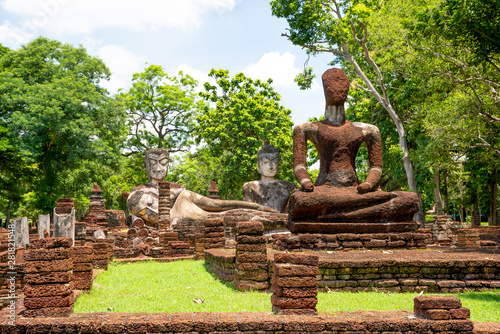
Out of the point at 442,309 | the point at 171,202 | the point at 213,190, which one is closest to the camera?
the point at 442,309

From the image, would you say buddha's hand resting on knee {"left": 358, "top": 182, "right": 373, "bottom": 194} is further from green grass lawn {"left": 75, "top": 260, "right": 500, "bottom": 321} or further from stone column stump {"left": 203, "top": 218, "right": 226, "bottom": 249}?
stone column stump {"left": 203, "top": 218, "right": 226, "bottom": 249}

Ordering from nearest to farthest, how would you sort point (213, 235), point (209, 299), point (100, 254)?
point (209, 299) < point (100, 254) < point (213, 235)

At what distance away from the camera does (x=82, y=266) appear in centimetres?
701

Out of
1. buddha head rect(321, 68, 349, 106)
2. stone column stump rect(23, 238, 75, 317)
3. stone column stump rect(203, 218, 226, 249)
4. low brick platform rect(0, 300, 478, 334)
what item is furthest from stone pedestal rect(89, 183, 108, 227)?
low brick platform rect(0, 300, 478, 334)

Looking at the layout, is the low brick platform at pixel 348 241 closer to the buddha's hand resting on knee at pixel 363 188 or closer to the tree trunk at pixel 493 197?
the buddha's hand resting on knee at pixel 363 188

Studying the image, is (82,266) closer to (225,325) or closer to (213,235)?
(225,325)

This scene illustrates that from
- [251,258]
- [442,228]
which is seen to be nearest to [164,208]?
[251,258]

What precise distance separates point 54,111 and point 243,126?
9653mm

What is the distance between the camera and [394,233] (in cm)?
978

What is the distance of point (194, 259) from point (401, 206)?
628 cm

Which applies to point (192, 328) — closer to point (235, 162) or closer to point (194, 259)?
point (194, 259)

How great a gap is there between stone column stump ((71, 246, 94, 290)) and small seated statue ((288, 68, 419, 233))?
14.3 ft

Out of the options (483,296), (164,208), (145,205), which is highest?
(145,205)

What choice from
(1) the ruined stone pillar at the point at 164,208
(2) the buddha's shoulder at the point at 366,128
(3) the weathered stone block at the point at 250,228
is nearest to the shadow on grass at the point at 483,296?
(3) the weathered stone block at the point at 250,228
